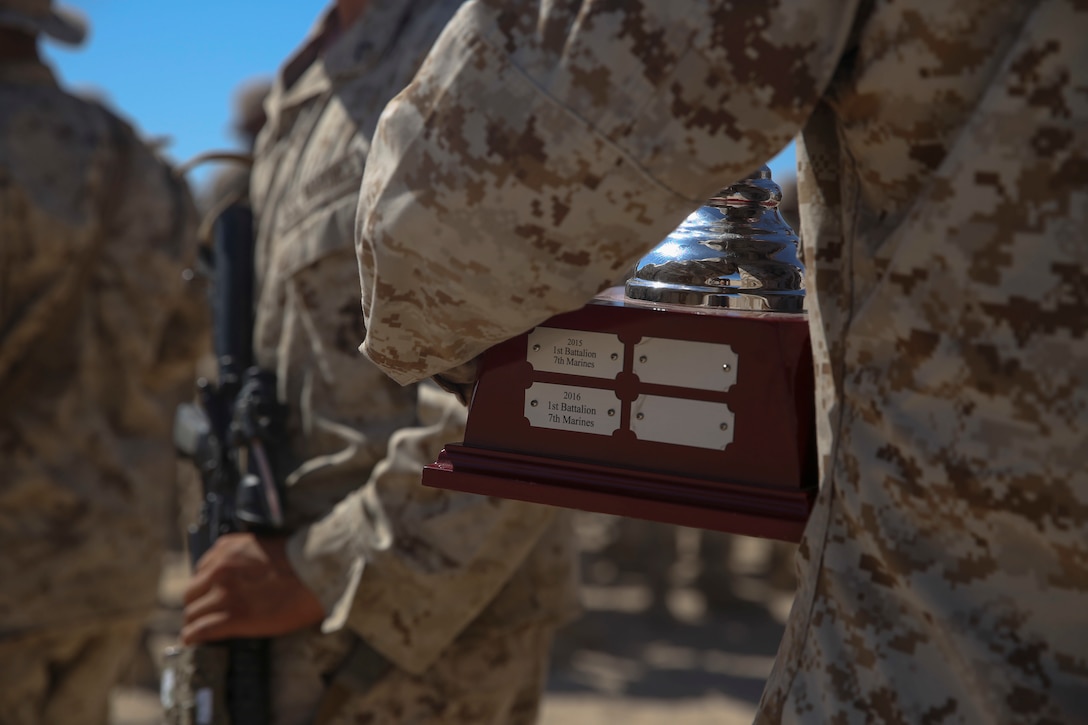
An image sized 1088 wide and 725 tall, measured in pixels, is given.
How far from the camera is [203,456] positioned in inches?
103

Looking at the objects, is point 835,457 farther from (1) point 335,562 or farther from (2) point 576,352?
(1) point 335,562

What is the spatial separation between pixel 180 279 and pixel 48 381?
563 mm

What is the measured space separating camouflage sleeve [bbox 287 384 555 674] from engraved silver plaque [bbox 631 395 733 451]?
842 millimetres

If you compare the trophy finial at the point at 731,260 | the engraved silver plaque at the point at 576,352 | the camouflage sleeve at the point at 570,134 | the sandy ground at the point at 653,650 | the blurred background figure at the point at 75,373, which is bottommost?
the sandy ground at the point at 653,650

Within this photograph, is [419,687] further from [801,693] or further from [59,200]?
[59,200]

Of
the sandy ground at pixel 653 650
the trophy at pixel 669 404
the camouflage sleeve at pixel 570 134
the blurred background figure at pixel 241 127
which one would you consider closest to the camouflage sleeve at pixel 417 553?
the trophy at pixel 669 404

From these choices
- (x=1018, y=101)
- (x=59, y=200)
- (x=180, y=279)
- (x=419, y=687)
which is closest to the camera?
(x=1018, y=101)

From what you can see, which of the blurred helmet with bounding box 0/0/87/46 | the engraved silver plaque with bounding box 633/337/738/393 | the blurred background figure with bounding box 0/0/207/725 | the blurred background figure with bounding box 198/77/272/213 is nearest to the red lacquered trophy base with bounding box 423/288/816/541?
the engraved silver plaque with bounding box 633/337/738/393

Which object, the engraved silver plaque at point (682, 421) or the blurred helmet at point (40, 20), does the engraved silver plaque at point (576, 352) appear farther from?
the blurred helmet at point (40, 20)

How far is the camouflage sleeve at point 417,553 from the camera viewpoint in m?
2.13

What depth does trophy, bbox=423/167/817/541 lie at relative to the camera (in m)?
1.24

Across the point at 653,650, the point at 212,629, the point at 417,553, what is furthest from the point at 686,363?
the point at 653,650

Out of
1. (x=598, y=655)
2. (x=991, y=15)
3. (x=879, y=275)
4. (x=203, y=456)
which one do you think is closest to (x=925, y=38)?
(x=991, y=15)

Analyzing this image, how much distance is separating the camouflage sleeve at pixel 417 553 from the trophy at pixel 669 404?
72cm
